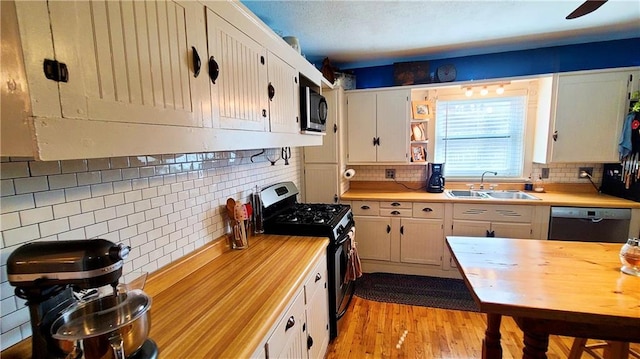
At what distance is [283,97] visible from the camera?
6.15 feet

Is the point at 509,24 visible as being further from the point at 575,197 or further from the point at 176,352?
the point at 176,352

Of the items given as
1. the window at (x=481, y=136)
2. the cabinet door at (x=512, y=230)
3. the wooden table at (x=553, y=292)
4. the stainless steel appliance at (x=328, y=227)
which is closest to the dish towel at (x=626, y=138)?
the window at (x=481, y=136)

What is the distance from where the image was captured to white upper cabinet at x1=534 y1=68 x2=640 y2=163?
8.93ft

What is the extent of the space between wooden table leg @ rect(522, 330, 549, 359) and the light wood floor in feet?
2.86

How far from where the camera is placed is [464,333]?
227 cm

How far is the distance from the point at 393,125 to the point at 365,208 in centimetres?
102

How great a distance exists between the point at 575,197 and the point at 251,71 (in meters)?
3.37

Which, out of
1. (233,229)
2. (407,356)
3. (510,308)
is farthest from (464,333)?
(233,229)

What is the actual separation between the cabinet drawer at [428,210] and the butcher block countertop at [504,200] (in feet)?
0.24

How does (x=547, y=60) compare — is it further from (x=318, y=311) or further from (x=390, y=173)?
(x=318, y=311)

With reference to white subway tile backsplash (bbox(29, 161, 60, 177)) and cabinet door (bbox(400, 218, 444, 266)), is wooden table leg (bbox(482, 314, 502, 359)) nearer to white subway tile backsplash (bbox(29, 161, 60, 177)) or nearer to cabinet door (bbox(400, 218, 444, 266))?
cabinet door (bbox(400, 218, 444, 266))

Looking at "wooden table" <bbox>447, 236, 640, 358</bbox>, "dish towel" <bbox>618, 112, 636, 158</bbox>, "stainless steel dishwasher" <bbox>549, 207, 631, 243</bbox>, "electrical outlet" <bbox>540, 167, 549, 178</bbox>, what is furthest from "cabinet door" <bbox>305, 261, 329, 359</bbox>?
"dish towel" <bbox>618, 112, 636, 158</bbox>

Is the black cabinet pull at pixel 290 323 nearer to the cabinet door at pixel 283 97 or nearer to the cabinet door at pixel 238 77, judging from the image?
the cabinet door at pixel 238 77

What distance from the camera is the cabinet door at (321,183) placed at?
3227mm
